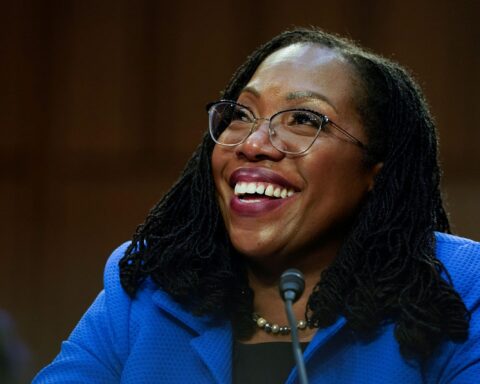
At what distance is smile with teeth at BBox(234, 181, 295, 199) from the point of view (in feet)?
6.20

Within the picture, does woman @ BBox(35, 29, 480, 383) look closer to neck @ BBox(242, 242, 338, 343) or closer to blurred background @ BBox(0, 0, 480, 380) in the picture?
neck @ BBox(242, 242, 338, 343)

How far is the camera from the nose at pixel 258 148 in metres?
1.90

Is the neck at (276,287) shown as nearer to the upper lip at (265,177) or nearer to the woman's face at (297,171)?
the woman's face at (297,171)

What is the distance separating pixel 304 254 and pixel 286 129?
0.28m

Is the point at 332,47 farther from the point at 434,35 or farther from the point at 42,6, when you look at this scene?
the point at 42,6

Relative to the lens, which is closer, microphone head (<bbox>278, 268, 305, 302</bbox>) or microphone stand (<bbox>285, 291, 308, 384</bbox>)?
microphone stand (<bbox>285, 291, 308, 384</bbox>)

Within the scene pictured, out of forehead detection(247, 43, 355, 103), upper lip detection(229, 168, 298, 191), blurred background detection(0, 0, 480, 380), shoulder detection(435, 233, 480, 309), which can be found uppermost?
forehead detection(247, 43, 355, 103)

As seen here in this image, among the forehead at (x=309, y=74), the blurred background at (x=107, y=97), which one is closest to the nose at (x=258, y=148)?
the forehead at (x=309, y=74)

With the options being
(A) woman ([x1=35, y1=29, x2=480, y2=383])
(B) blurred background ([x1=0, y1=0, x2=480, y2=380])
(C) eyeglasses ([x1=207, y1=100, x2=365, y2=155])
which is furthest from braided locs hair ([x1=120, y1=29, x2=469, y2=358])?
(B) blurred background ([x1=0, y1=0, x2=480, y2=380])

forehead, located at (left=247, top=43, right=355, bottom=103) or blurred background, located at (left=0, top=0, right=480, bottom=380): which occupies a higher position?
forehead, located at (left=247, top=43, right=355, bottom=103)

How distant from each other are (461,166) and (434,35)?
1.84 ft

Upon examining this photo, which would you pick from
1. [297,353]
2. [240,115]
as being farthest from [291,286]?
[240,115]

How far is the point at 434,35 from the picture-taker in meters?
3.77

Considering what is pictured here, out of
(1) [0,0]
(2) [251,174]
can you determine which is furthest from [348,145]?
(1) [0,0]
